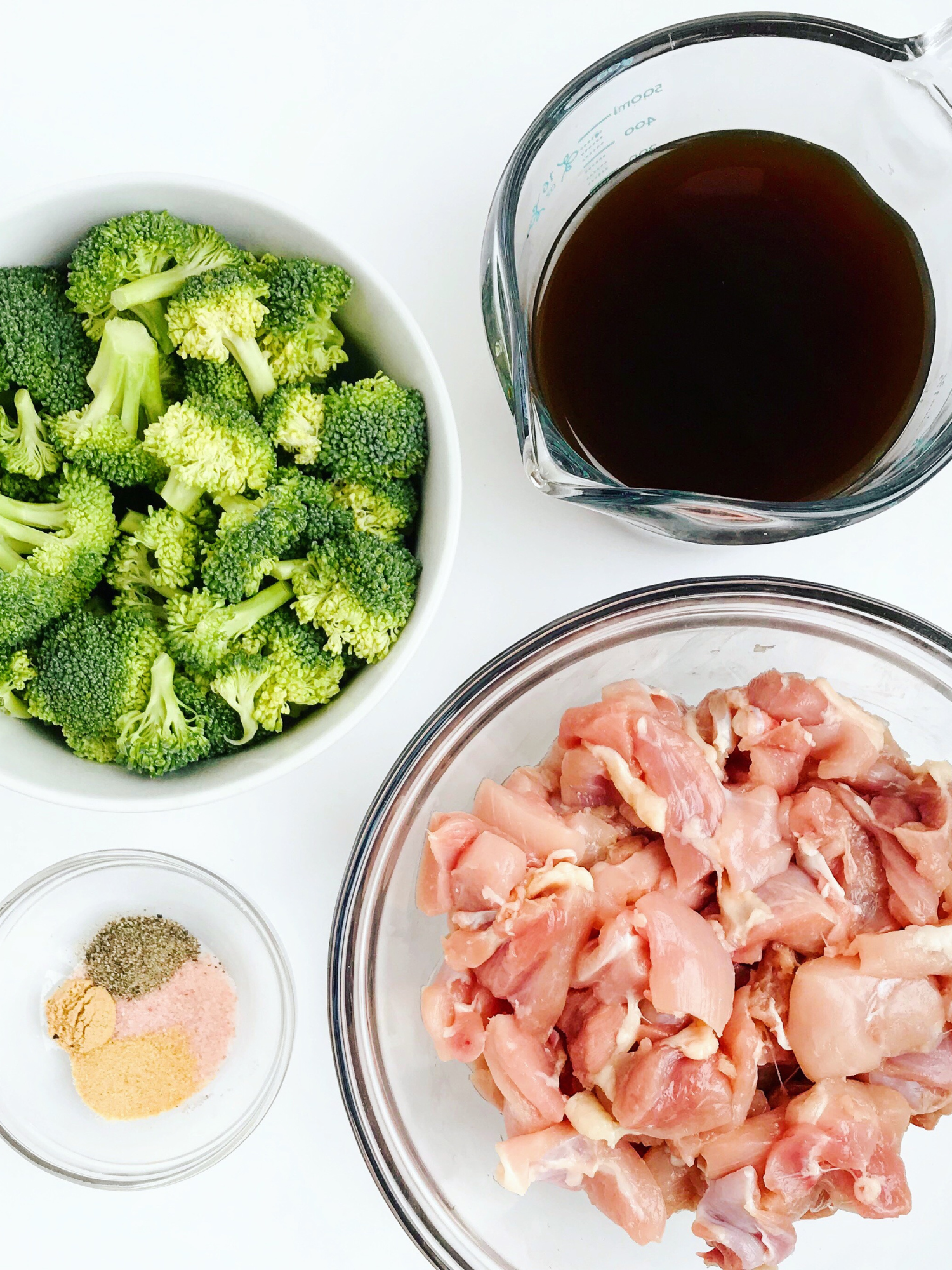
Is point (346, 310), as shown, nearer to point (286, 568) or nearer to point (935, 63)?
point (286, 568)

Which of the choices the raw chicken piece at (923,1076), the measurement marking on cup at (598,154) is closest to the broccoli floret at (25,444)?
the measurement marking on cup at (598,154)

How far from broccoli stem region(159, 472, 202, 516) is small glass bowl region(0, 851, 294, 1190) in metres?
0.59

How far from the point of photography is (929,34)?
1.36m

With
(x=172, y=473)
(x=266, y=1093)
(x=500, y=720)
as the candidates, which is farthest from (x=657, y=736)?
(x=266, y=1093)

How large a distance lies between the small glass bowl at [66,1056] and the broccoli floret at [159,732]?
315 mm

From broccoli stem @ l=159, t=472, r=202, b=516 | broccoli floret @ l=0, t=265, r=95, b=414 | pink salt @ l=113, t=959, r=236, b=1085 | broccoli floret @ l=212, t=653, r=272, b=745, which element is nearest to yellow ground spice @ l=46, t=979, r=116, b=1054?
pink salt @ l=113, t=959, r=236, b=1085

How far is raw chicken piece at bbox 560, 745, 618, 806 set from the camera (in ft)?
4.68

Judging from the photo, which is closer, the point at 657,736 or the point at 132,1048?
the point at 657,736

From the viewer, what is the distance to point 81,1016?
1771 millimetres

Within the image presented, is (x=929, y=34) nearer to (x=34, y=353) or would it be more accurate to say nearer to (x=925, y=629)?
(x=925, y=629)

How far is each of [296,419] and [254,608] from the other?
0.88 ft

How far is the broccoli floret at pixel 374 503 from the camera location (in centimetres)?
149

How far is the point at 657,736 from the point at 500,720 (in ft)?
→ 0.96

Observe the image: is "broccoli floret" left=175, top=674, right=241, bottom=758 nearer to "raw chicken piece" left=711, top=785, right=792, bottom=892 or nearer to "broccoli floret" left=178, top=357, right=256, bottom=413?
"broccoli floret" left=178, top=357, right=256, bottom=413
